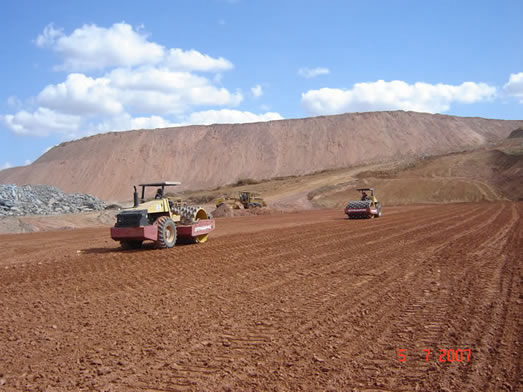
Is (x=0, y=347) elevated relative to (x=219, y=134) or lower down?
lower down

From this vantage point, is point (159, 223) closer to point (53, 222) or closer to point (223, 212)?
point (53, 222)

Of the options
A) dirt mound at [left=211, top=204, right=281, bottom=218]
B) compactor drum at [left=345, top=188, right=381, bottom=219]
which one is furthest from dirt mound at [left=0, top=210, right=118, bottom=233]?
compactor drum at [left=345, top=188, right=381, bottom=219]

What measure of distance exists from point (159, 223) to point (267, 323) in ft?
29.6

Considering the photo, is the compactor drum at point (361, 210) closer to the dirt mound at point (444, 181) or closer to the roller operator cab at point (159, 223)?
the roller operator cab at point (159, 223)

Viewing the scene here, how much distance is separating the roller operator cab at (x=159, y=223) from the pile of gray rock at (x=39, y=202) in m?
22.9

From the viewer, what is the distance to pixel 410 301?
7.70m

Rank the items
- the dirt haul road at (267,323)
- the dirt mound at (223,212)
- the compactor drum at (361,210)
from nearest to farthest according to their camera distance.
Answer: the dirt haul road at (267,323) < the compactor drum at (361,210) < the dirt mound at (223,212)

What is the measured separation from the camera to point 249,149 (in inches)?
4146

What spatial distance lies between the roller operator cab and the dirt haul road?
164 centimetres

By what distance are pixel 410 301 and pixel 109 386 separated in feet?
16.0

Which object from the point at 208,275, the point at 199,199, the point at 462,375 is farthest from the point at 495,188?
the point at 462,375

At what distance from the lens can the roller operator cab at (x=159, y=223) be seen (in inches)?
567

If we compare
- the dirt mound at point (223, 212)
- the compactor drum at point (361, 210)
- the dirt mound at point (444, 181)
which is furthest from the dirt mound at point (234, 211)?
the dirt mound at point (444, 181)

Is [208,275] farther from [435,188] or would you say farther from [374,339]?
[435,188]
